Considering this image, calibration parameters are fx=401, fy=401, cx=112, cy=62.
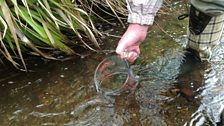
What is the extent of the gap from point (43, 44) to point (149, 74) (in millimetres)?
706

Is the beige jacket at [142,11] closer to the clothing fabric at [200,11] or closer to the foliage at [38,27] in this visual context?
the clothing fabric at [200,11]

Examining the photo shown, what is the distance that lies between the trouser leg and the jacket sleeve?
0.44 metres

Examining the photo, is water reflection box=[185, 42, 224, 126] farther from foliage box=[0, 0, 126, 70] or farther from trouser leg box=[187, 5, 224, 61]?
foliage box=[0, 0, 126, 70]

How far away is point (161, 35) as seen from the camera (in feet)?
9.63

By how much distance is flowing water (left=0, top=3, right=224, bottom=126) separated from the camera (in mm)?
2098

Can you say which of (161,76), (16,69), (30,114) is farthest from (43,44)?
(161,76)

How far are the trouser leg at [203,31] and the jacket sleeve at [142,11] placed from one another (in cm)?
44

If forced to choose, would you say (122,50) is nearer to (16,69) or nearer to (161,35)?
(16,69)

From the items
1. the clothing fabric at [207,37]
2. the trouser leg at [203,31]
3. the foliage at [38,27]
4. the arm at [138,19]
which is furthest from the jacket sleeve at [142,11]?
→ the foliage at [38,27]

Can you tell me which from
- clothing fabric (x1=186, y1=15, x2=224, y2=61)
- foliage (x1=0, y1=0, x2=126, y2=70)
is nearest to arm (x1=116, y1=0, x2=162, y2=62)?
clothing fabric (x1=186, y1=15, x2=224, y2=61)

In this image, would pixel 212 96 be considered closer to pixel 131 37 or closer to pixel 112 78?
pixel 112 78

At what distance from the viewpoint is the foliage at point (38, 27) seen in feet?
7.57

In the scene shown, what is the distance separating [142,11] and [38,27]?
2.87 feet

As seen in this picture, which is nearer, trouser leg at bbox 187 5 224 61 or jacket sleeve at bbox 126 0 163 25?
jacket sleeve at bbox 126 0 163 25
